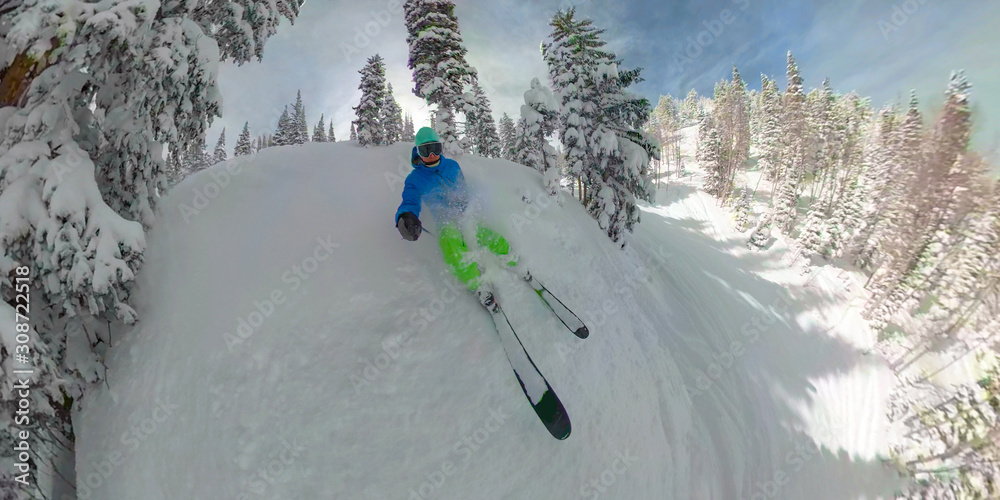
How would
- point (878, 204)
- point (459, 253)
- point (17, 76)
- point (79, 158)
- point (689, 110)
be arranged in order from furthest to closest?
point (689, 110)
point (878, 204)
point (459, 253)
point (79, 158)
point (17, 76)

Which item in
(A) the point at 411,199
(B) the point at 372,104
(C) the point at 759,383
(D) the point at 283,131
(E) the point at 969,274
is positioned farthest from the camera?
(D) the point at 283,131

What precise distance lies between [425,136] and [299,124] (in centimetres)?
4673

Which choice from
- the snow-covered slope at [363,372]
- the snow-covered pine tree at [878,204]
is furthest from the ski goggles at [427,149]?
the snow-covered pine tree at [878,204]

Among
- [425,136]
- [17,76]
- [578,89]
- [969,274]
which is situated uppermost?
[578,89]

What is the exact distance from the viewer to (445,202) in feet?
19.3

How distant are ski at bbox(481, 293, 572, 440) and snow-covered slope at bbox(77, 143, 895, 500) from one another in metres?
0.18

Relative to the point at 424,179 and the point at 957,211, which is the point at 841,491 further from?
the point at 957,211

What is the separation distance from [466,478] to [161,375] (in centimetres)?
416

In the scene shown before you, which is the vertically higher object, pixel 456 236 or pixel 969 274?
pixel 456 236

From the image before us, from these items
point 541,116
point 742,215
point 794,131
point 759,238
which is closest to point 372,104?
point 541,116

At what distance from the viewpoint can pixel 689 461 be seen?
7.22 m

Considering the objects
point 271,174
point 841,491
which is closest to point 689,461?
point 841,491

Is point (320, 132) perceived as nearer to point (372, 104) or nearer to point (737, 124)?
point (372, 104)

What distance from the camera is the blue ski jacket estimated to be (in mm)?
5492
